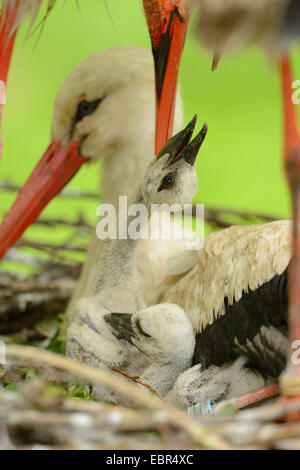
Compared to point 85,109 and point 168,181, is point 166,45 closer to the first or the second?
point 168,181

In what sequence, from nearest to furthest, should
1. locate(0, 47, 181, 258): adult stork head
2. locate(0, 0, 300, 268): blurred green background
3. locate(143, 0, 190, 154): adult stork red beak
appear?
locate(143, 0, 190, 154): adult stork red beak
locate(0, 47, 181, 258): adult stork head
locate(0, 0, 300, 268): blurred green background

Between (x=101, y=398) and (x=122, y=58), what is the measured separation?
0.92m

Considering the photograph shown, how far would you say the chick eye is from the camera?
84.1 inches

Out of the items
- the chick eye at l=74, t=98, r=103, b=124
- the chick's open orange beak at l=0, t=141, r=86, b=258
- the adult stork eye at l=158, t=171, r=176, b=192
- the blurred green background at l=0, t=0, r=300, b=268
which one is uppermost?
the blurred green background at l=0, t=0, r=300, b=268

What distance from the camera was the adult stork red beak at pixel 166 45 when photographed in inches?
66.8

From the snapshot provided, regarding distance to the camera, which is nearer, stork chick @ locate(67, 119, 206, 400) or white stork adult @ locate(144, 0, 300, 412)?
white stork adult @ locate(144, 0, 300, 412)

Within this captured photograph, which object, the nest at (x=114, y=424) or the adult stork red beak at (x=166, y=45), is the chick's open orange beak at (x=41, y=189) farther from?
the nest at (x=114, y=424)

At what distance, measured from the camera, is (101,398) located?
1.67m

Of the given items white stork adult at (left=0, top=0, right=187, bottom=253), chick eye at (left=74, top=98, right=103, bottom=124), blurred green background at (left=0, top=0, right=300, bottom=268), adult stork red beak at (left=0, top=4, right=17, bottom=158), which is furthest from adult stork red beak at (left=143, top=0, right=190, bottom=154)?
blurred green background at (left=0, top=0, right=300, bottom=268)

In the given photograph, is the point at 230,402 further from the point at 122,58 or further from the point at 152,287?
the point at 122,58

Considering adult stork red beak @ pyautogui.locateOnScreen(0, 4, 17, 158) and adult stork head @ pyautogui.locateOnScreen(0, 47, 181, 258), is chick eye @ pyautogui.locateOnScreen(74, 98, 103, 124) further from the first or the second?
adult stork red beak @ pyautogui.locateOnScreen(0, 4, 17, 158)

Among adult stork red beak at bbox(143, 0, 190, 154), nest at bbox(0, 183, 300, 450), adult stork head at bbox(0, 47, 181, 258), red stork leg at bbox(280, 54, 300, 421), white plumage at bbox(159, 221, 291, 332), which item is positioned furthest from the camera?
adult stork head at bbox(0, 47, 181, 258)

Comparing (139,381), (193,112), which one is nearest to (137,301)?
(139,381)

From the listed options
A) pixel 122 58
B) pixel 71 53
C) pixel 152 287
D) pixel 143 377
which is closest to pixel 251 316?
pixel 143 377
